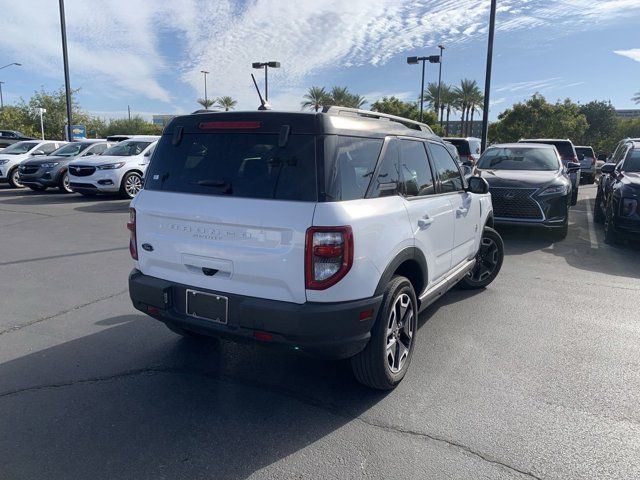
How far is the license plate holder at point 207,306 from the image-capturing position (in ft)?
10.1

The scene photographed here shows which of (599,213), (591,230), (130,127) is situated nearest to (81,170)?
(591,230)

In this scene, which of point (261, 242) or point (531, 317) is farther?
point (531, 317)

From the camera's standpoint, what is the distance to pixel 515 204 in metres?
8.74

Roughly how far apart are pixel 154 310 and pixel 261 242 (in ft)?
3.47

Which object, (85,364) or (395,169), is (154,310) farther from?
(395,169)

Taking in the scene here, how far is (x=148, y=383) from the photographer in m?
3.53

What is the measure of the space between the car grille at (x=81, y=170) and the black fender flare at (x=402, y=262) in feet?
39.5

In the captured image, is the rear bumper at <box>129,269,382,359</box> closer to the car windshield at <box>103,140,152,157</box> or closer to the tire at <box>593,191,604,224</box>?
the tire at <box>593,191,604,224</box>

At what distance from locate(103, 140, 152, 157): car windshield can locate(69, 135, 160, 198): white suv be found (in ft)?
0.20

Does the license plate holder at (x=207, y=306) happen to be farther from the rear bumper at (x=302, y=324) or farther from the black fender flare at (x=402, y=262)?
the black fender flare at (x=402, y=262)

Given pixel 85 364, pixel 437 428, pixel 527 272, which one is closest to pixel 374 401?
pixel 437 428

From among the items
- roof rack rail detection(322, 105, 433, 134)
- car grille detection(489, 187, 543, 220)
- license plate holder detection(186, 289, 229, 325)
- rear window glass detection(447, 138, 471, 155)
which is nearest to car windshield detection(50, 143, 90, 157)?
rear window glass detection(447, 138, 471, 155)

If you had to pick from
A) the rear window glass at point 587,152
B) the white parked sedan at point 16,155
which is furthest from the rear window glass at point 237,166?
the rear window glass at point 587,152

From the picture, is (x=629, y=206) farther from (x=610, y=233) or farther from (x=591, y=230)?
(x=591, y=230)
